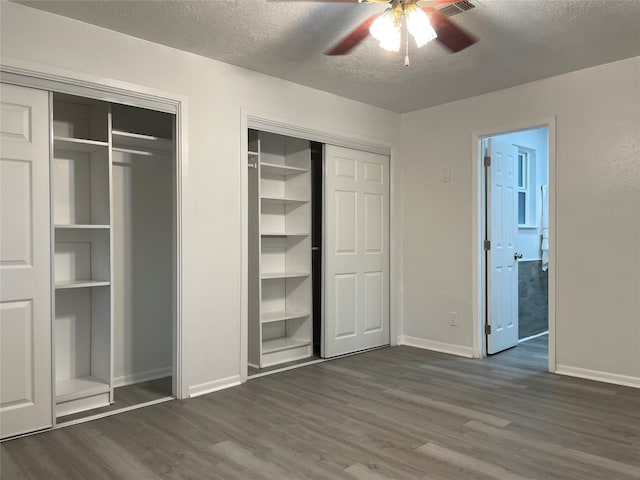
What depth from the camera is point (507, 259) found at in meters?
4.94

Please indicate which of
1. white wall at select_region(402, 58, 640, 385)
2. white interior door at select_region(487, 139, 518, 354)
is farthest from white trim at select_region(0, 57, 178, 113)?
white interior door at select_region(487, 139, 518, 354)

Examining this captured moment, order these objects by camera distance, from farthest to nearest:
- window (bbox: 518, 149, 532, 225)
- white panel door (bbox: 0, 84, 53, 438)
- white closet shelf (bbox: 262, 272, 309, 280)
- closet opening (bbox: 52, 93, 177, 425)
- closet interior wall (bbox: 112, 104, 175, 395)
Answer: window (bbox: 518, 149, 532, 225) < white closet shelf (bbox: 262, 272, 309, 280) < closet interior wall (bbox: 112, 104, 175, 395) < closet opening (bbox: 52, 93, 177, 425) < white panel door (bbox: 0, 84, 53, 438)

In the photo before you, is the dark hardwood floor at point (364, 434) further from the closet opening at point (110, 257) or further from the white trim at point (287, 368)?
the closet opening at point (110, 257)

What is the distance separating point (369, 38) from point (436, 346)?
306cm

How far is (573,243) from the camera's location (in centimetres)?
395

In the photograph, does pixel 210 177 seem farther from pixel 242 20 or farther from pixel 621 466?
pixel 621 466

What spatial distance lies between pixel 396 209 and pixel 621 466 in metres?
3.18

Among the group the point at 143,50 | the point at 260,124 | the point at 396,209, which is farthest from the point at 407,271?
the point at 143,50

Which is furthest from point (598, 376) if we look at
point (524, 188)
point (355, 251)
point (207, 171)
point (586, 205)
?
point (207, 171)

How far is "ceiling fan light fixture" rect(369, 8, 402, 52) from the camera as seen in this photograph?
239 cm

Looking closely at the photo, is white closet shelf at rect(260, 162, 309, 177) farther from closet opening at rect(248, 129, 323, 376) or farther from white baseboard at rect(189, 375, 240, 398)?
white baseboard at rect(189, 375, 240, 398)

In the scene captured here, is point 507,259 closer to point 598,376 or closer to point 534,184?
point 598,376

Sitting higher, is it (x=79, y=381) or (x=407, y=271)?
(x=407, y=271)

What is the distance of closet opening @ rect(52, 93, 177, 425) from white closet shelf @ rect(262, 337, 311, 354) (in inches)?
34.3
